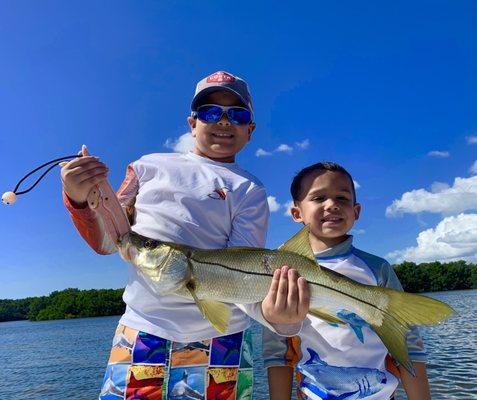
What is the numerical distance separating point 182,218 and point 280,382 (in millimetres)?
1480

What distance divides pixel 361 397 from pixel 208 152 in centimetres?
200

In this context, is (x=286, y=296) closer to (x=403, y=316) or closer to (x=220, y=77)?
(x=403, y=316)

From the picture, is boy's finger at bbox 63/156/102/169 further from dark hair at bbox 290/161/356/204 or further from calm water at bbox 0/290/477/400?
calm water at bbox 0/290/477/400

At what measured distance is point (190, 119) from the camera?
3553 millimetres

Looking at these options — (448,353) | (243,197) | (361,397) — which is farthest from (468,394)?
(243,197)

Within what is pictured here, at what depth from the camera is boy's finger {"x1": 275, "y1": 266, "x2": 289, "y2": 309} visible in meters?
A: 2.46

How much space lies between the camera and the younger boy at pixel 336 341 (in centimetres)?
314

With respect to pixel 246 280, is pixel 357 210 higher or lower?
higher

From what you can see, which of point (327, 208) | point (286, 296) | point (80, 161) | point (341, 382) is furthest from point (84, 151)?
point (341, 382)

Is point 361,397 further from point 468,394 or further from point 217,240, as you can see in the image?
point 468,394

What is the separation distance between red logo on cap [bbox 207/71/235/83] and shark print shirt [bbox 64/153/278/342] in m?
0.57

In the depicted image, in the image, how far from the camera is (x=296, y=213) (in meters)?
3.89

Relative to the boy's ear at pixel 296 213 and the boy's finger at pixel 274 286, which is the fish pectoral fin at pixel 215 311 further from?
the boy's ear at pixel 296 213

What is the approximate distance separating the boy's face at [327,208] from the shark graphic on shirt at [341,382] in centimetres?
92
